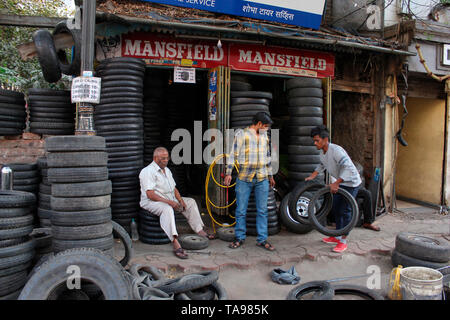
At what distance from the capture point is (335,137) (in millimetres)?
8406

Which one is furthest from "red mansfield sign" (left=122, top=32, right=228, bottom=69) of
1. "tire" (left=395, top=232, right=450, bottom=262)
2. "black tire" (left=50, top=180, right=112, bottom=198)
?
"tire" (left=395, top=232, right=450, bottom=262)

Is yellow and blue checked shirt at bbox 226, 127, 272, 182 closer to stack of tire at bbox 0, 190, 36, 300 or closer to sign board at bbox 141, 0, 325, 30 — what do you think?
stack of tire at bbox 0, 190, 36, 300

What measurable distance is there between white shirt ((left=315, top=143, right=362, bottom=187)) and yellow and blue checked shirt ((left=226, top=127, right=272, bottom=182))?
0.94 m

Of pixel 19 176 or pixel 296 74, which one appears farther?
pixel 296 74

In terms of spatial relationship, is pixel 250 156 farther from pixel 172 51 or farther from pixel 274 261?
pixel 172 51

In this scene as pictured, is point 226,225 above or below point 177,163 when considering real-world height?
below

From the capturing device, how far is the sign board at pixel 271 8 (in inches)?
245

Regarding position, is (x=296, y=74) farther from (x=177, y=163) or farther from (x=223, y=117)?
(x=177, y=163)

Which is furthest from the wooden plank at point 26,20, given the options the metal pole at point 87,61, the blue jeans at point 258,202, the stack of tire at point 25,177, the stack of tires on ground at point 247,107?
the blue jeans at point 258,202

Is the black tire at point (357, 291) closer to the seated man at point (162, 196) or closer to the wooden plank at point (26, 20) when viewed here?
the seated man at point (162, 196)

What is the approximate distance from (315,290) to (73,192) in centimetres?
272

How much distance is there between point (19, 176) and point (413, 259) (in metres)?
5.23
